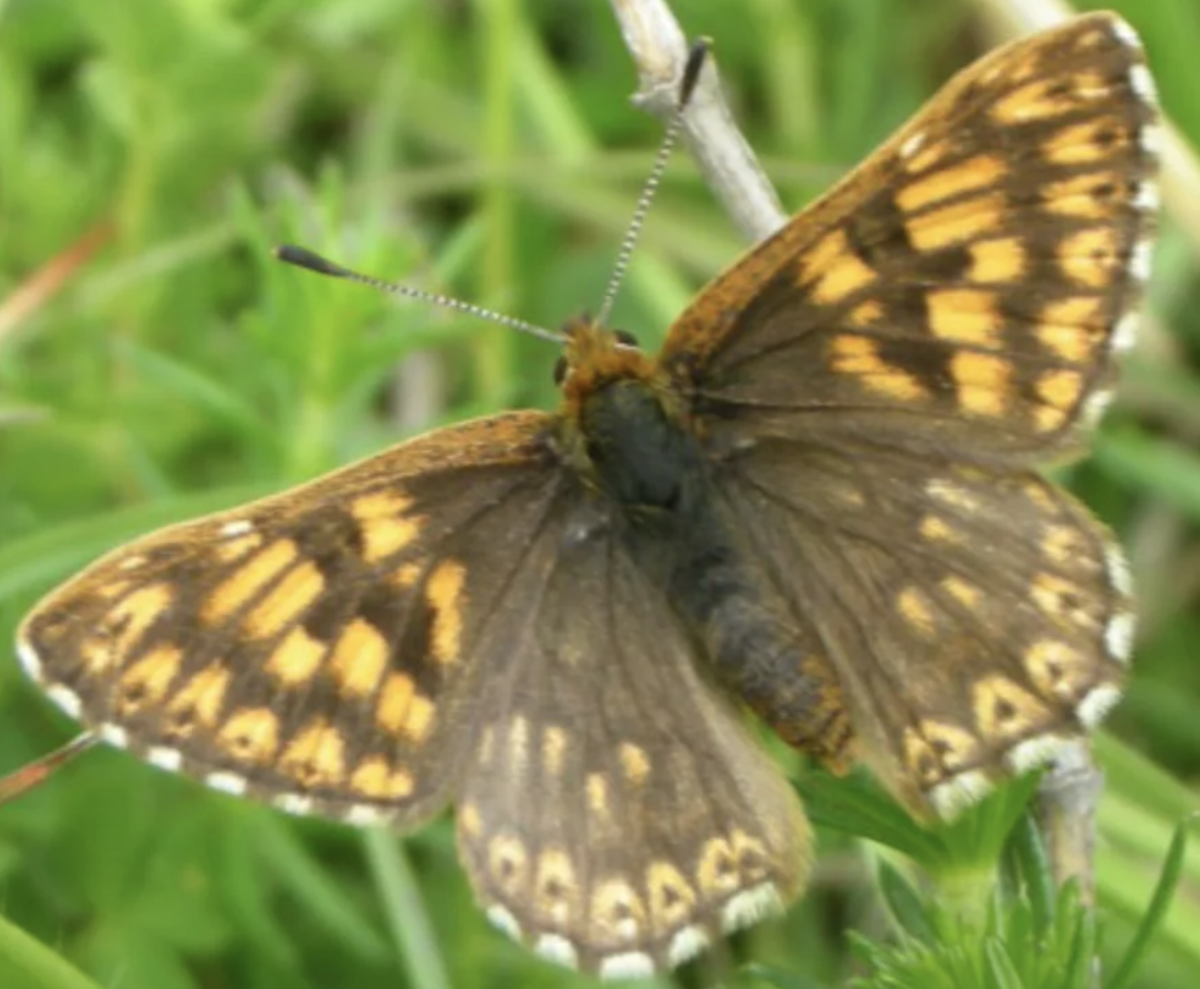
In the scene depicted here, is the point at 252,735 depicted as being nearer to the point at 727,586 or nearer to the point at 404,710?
the point at 404,710

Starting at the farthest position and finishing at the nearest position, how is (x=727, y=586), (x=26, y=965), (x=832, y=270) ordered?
(x=727, y=586), (x=832, y=270), (x=26, y=965)

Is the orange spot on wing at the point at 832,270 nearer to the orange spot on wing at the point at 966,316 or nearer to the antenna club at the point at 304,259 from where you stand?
the orange spot on wing at the point at 966,316

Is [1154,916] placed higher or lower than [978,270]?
lower

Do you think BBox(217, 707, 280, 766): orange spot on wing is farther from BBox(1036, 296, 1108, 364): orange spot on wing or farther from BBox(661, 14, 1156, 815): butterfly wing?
BBox(1036, 296, 1108, 364): orange spot on wing

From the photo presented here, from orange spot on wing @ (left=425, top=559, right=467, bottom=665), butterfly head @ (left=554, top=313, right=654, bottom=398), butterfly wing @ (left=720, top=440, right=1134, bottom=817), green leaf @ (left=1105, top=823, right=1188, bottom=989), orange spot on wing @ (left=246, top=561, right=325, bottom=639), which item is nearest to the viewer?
green leaf @ (left=1105, top=823, right=1188, bottom=989)

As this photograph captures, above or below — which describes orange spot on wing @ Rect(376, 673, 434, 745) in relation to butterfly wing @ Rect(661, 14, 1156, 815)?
below

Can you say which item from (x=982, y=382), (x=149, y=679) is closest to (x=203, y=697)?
(x=149, y=679)

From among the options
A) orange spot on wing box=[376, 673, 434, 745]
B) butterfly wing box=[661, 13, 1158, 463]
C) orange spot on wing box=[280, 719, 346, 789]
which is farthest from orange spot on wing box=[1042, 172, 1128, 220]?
orange spot on wing box=[280, 719, 346, 789]

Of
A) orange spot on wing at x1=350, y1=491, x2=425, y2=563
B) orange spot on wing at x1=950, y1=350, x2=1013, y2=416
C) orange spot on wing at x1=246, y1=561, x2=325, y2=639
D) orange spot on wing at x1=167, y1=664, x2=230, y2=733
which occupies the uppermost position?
orange spot on wing at x1=950, y1=350, x2=1013, y2=416

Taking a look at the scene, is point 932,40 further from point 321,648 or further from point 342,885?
point 321,648
